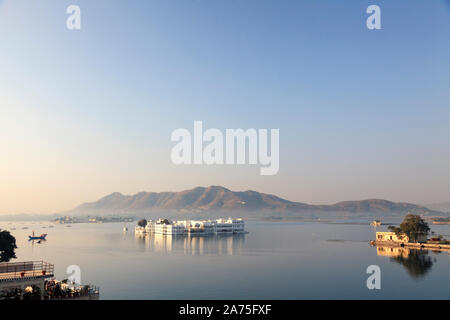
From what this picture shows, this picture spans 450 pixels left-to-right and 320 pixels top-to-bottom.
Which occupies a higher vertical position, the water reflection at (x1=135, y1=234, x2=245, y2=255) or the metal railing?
the metal railing

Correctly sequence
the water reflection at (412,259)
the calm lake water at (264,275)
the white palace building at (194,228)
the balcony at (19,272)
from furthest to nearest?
the white palace building at (194,228), the water reflection at (412,259), the calm lake water at (264,275), the balcony at (19,272)

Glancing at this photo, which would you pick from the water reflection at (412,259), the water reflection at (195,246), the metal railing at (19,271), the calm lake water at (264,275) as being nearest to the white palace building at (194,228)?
the water reflection at (195,246)

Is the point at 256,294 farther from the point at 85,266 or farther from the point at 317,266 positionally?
the point at 85,266

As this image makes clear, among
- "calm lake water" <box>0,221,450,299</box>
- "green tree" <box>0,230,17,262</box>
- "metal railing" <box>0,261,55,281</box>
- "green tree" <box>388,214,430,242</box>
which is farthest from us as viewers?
"green tree" <box>388,214,430,242</box>

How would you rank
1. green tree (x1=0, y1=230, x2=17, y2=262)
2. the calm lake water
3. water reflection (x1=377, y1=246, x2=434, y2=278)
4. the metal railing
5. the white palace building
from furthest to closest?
the white palace building → water reflection (x1=377, y1=246, x2=434, y2=278) → green tree (x1=0, y1=230, x2=17, y2=262) → the calm lake water → the metal railing

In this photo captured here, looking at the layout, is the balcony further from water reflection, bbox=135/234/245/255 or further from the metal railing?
water reflection, bbox=135/234/245/255

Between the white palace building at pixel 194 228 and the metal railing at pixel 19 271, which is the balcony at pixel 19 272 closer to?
the metal railing at pixel 19 271

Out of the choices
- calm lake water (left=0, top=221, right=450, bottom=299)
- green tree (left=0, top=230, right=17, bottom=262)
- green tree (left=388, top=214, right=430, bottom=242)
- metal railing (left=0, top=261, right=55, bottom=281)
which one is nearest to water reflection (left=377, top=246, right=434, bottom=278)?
calm lake water (left=0, top=221, right=450, bottom=299)

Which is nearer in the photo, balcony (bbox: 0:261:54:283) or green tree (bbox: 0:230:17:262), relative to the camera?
balcony (bbox: 0:261:54:283)

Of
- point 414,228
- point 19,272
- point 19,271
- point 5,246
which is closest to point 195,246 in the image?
point 414,228
